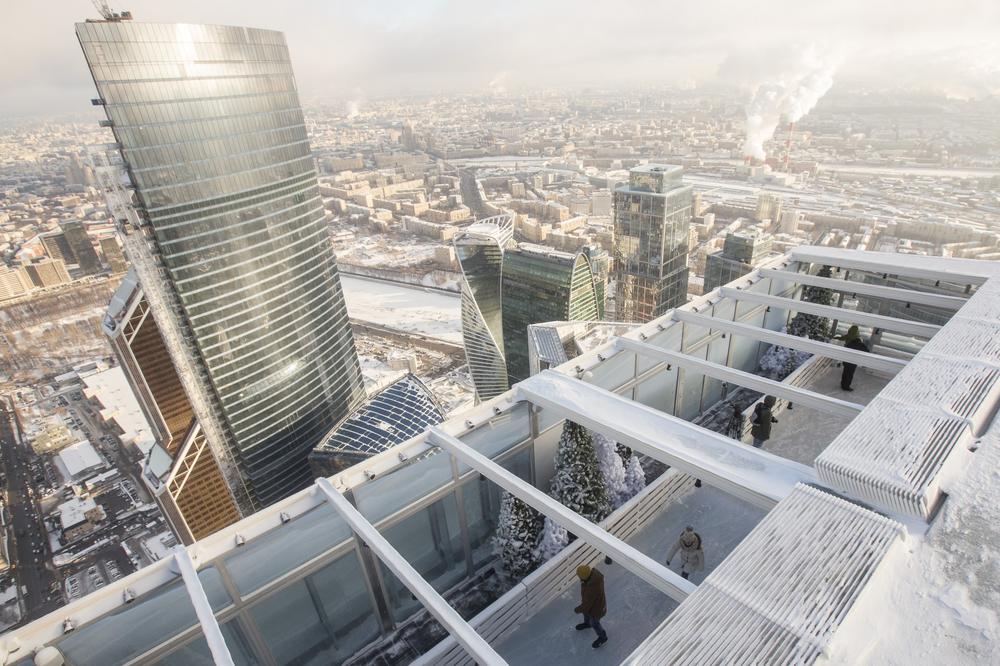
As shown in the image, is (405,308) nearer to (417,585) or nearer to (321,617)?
(321,617)

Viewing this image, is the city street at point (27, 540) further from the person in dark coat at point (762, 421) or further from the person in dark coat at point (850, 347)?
the person in dark coat at point (850, 347)

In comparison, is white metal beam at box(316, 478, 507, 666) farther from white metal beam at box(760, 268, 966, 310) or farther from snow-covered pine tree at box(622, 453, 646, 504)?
white metal beam at box(760, 268, 966, 310)

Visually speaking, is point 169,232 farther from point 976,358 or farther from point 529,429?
point 976,358

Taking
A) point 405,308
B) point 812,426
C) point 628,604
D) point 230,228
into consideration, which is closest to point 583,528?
point 628,604

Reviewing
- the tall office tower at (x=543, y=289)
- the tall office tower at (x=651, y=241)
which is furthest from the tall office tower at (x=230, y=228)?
the tall office tower at (x=651, y=241)

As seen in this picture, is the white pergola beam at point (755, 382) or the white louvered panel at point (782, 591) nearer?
the white louvered panel at point (782, 591)

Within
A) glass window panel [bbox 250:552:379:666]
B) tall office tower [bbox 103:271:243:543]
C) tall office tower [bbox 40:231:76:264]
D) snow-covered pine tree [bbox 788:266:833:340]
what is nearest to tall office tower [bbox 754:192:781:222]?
snow-covered pine tree [bbox 788:266:833:340]
